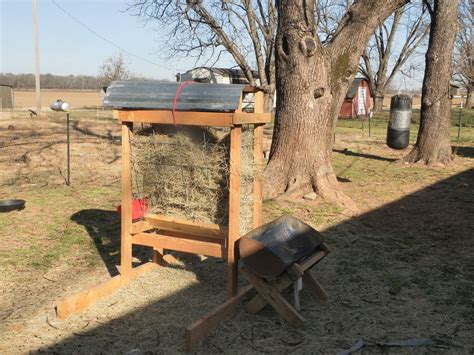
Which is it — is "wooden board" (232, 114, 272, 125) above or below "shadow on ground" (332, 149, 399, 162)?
above

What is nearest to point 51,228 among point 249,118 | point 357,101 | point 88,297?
point 88,297

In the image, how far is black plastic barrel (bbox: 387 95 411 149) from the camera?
10.5 metres

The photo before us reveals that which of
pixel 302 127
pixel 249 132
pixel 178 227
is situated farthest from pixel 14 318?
pixel 302 127

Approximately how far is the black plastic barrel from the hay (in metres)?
7.03

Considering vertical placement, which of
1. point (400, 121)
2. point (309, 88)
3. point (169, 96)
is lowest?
point (400, 121)

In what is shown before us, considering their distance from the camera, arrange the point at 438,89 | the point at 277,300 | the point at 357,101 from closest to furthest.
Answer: the point at 277,300 < the point at 438,89 < the point at 357,101

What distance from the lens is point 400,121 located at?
10.5 metres

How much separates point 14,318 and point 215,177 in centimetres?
191

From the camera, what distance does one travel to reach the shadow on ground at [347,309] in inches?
135

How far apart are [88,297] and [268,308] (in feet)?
4.78

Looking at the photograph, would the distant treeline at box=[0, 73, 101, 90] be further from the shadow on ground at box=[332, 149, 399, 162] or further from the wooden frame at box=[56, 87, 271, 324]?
the wooden frame at box=[56, 87, 271, 324]

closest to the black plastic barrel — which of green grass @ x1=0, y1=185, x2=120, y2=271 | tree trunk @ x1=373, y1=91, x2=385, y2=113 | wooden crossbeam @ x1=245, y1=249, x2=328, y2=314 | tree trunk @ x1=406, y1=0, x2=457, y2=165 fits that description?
tree trunk @ x1=406, y1=0, x2=457, y2=165

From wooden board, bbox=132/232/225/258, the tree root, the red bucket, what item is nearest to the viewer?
wooden board, bbox=132/232/225/258

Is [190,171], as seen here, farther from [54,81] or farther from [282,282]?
[54,81]
